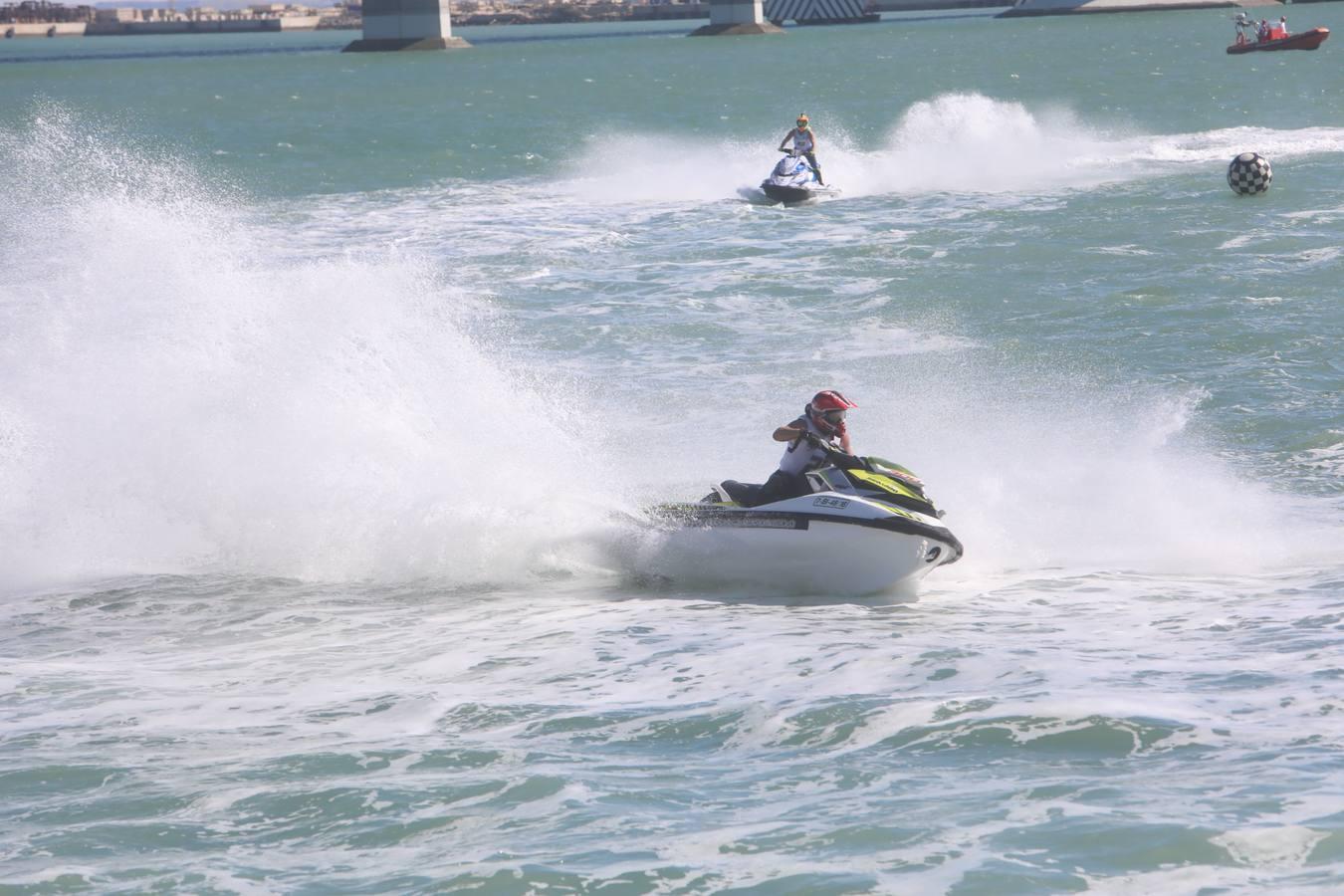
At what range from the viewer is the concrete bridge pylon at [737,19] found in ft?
454

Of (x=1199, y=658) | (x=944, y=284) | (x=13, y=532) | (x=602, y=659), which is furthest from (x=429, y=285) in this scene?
(x=1199, y=658)

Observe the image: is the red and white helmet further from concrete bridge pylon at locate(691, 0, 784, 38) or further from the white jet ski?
concrete bridge pylon at locate(691, 0, 784, 38)

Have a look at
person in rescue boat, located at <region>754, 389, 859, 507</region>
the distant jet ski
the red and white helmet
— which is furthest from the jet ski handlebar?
the distant jet ski

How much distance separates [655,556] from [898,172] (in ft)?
95.1

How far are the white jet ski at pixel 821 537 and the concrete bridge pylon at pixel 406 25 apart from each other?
359 ft

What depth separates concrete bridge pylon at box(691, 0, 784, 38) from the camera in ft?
454

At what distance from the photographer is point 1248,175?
3188 centimetres

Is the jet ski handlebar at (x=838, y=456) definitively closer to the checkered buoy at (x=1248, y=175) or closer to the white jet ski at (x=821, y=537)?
the white jet ski at (x=821, y=537)

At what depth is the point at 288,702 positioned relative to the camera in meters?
9.96

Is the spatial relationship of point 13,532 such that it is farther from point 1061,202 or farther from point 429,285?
point 1061,202

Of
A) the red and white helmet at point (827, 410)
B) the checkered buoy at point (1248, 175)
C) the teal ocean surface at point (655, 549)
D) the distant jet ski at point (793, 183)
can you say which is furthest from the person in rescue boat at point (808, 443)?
the distant jet ski at point (793, 183)

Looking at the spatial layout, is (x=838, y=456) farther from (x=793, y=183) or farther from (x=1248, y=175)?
(x=793, y=183)

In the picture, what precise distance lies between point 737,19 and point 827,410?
131 m

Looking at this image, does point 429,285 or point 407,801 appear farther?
point 429,285
